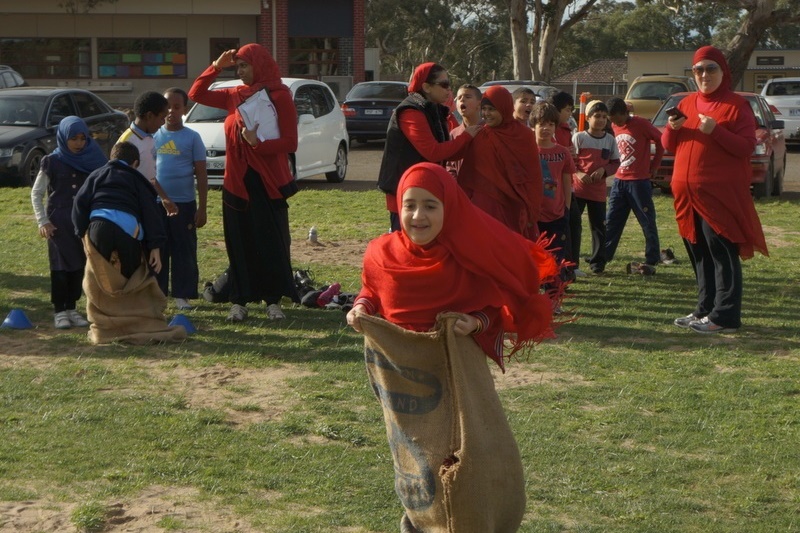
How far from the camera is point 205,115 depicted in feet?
58.9

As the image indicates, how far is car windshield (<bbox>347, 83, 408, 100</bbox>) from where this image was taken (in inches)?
1063

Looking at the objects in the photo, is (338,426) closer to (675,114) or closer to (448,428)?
(448,428)

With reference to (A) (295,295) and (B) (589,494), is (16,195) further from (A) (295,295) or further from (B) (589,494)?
(B) (589,494)

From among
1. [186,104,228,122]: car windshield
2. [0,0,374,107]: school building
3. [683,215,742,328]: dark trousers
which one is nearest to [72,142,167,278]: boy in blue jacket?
[683,215,742,328]: dark trousers

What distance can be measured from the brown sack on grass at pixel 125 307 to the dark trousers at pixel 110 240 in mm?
140

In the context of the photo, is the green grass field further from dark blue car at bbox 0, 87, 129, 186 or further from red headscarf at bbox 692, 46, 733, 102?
dark blue car at bbox 0, 87, 129, 186

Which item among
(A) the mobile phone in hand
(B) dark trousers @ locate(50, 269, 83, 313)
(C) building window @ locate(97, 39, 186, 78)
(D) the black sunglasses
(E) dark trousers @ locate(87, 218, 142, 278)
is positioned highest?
(C) building window @ locate(97, 39, 186, 78)

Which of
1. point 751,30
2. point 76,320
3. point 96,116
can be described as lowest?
point 76,320

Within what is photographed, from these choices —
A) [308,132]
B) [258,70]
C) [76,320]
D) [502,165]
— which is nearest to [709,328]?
[502,165]

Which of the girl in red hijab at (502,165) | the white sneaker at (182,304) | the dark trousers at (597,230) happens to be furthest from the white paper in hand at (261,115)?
the dark trousers at (597,230)

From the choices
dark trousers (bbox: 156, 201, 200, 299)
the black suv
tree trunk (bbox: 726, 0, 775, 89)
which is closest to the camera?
dark trousers (bbox: 156, 201, 200, 299)

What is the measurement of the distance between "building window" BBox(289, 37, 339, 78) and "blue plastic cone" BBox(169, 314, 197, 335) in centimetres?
2991

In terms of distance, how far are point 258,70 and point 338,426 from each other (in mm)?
3204

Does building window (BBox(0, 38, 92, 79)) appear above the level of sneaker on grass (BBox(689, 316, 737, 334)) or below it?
above
